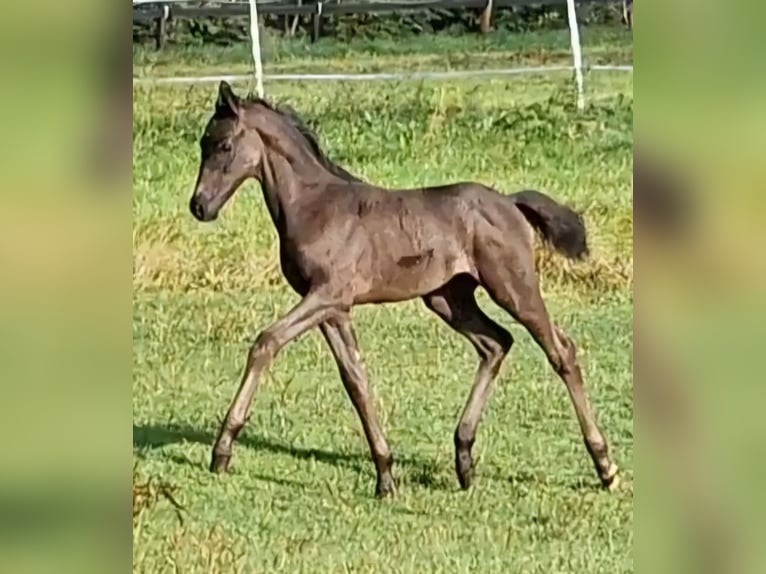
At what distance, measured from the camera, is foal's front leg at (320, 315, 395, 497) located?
224 cm

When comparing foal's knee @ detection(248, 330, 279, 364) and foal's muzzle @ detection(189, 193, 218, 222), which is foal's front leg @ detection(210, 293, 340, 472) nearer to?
foal's knee @ detection(248, 330, 279, 364)

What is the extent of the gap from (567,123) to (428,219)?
315 mm

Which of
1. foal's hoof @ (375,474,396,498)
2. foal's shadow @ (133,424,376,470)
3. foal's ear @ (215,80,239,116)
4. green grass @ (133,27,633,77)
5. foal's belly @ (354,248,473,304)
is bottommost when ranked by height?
foal's hoof @ (375,474,396,498)

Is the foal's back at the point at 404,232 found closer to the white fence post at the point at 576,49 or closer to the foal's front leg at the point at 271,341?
the foal's front leg at the point at 271,341

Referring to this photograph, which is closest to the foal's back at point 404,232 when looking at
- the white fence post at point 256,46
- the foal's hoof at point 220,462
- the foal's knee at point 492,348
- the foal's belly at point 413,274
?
the foal's belly at point 413,274

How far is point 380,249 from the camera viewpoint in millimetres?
2234

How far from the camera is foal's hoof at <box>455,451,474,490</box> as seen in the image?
2.24m

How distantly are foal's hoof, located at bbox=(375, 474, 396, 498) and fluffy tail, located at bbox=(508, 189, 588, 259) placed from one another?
0.55 metres

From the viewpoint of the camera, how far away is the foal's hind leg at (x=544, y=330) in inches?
87.7

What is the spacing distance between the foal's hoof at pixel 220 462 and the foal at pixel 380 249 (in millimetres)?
49

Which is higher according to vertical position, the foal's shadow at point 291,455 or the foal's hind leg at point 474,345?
the foal's hind leg at point 474,345

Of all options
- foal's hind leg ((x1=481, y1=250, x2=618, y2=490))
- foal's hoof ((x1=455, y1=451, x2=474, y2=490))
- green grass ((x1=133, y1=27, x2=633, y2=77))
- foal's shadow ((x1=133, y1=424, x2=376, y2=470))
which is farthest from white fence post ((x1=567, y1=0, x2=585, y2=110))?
foal's shadow ((x1=133, y1=424, x2=376, y2=470))

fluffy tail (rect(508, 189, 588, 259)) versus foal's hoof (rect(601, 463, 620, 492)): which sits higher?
fluffy tail (rect(508, 189, 588, 259))
